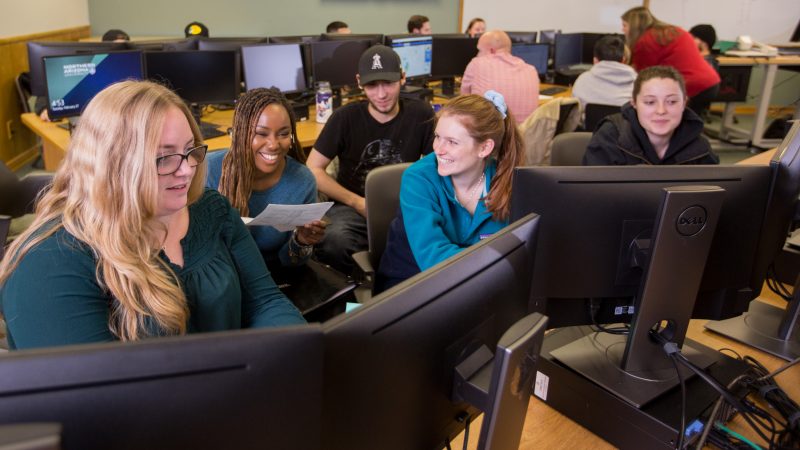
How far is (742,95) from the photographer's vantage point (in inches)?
246

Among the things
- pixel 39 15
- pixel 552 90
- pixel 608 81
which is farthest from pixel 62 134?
pixel 552 90

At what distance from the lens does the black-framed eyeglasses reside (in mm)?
1124

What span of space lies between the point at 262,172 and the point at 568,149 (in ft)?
4.09

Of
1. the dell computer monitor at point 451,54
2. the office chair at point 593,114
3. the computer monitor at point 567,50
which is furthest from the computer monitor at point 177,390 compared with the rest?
the computer monitor at point 567,50

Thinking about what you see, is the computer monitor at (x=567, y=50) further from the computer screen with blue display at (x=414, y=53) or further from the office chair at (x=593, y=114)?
the office chair at (x=593, y=114)

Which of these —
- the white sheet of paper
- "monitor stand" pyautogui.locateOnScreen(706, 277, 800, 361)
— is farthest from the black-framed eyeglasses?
"monitor stand" pyautogui.locateOnScreen(706, 277, 800, 361)

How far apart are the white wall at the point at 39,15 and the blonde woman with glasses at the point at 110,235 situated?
467 cm

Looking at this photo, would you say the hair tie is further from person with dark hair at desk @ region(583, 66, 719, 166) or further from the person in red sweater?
the person in red sweater

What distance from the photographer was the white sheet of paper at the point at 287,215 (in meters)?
1.72

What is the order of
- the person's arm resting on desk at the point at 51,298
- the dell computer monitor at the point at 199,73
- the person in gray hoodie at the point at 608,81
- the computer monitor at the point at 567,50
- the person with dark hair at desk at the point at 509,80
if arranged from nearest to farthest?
the person's arm resting on desk at the point at 51,298 → the dell computer monitor at the point at 199,73 → the person with dark hair at desk at the point at 509,80 → the person in gray hoodie at the point at 608,81 → the computer monitor at the point at 567,50

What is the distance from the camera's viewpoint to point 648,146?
2.13 meters

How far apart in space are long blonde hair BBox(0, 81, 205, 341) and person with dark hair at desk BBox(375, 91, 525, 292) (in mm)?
757

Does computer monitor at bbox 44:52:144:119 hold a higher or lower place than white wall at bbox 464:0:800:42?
lower

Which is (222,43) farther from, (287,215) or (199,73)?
(287,215)
